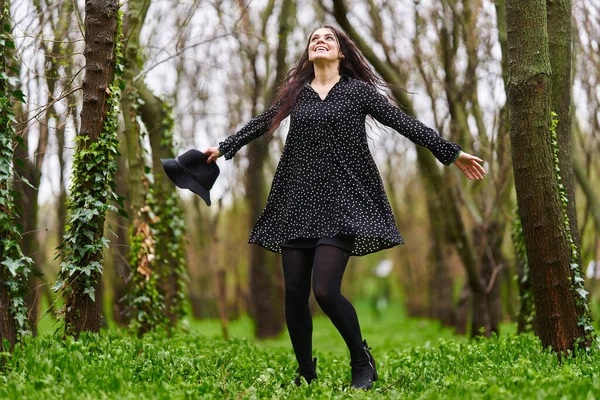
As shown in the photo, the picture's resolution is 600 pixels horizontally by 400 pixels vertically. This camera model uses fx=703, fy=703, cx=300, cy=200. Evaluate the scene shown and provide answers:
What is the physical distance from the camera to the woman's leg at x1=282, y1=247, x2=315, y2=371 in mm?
4992

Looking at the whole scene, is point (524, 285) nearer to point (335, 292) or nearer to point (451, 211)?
point (451, 211)

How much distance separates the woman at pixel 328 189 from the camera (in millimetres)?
4867

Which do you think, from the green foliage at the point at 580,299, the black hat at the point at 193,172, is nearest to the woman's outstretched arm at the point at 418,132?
the green foliage at the point at 580,299

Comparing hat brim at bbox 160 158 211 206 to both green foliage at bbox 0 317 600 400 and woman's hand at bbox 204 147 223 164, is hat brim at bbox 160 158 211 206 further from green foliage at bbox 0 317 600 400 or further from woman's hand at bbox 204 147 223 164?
green foliage at bbox 0 317 600 400

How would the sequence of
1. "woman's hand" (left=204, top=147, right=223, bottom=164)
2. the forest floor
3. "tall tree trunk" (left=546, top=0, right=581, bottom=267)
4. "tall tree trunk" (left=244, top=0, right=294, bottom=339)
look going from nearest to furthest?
the forest floor → "woman's hand" (left=204, top=147, right=223, bottom=164) → "tall tree trunk" (left=546, top=0, right=581, bottom=267) → "tall tree trunk" (left=244, top=0, right=294, bottom=339)

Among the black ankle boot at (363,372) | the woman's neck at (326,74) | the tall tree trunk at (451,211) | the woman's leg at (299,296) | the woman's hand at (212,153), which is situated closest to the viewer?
the black ankle boot at (363,372)

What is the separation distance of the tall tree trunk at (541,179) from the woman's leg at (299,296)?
1.71 meters

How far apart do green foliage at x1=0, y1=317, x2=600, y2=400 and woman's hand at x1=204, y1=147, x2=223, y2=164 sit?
4.85 feet

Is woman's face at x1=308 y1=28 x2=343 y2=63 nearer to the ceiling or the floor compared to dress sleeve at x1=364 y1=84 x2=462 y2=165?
nearer to the ceiling

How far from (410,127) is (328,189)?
0.74 m

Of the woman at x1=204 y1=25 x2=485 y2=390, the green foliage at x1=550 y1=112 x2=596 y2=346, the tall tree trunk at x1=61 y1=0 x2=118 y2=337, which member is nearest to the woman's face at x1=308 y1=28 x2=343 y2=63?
the woman at x1=204 y1=25 x2=485 y2=390

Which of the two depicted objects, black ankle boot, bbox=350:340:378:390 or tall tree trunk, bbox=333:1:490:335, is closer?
black ankle boot, bbox=350:340:378:390

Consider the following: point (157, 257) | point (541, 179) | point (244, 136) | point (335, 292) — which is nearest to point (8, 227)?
point (244, 136)

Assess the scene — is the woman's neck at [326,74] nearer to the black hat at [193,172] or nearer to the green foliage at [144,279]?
the black hat at [193,172]
